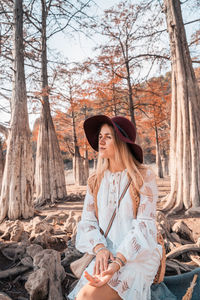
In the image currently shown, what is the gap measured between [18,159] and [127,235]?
16.8ft

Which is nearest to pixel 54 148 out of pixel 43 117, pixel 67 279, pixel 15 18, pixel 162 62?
pixel 43 117

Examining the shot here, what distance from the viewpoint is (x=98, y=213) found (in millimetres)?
1885

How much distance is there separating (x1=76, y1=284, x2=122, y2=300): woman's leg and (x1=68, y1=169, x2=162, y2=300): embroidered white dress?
0.04m

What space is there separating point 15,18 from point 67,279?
7.31m

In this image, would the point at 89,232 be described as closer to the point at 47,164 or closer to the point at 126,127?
the point at 126,127

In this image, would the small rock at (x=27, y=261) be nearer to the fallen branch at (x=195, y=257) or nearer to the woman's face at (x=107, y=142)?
the woman's face at (x=107, y=142)

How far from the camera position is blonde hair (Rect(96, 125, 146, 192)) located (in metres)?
1.77

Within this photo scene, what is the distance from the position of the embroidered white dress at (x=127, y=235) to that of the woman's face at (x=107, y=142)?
201mm

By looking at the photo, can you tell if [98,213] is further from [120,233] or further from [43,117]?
[43,117]

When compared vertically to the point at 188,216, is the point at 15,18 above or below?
above

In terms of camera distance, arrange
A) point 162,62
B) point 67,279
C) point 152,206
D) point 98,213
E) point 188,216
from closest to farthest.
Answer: point 152,206
point 98,213
point 67,279
point 188,216
point 162,62

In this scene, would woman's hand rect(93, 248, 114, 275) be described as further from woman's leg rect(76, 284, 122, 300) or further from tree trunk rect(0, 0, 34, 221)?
tree trunk rect(0, 0, 34, 221)

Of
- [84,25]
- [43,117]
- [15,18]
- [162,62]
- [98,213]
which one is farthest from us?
[43,117]

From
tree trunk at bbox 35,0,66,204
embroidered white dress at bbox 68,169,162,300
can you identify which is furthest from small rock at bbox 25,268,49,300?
tree trunk at bbox 35,0,66,204
